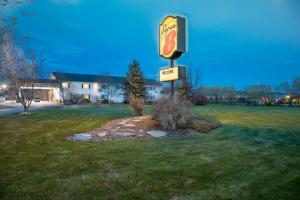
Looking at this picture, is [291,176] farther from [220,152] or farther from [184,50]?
[184,50]

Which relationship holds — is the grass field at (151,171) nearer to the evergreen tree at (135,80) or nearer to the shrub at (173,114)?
the shrub at (173,114)

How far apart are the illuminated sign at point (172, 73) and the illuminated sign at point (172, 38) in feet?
2.67

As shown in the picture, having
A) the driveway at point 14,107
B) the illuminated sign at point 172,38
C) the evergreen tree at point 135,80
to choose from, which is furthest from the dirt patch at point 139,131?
the evergreen tree at point 135,80

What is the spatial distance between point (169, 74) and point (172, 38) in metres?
1.89

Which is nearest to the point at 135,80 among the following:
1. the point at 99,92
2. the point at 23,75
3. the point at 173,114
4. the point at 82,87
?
the point at 99,92

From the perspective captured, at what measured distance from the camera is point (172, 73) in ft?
35.1

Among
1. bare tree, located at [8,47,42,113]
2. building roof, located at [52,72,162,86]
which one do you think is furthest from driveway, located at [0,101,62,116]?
building roof, located at [52,72,162,86]

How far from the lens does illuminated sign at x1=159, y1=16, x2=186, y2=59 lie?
35.3 feet

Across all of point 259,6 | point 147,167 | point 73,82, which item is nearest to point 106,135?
point 147,167

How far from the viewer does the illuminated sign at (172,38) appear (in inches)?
424

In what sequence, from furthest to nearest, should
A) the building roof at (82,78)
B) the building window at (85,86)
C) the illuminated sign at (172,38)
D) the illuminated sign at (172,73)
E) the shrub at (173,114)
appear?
the building window at (85,86) → the building roof at (82,78) → the illuminated sign at (172,38) → the illuminated sign at (172,73) → the shrub at (173,114)

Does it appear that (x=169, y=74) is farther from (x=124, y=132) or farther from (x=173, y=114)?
(x=124, y=132)

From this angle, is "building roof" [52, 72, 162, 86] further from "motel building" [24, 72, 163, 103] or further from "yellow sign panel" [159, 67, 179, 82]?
"yellow sign panel" [159, 67, 179, 82]

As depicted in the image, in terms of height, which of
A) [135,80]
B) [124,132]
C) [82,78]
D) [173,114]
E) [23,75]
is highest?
[82,78]
